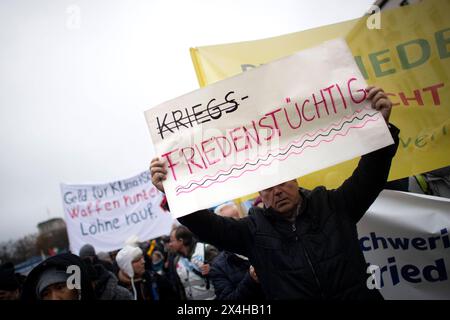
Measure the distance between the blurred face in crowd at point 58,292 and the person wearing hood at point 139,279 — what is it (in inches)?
76.5

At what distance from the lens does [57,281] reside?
5.47ft

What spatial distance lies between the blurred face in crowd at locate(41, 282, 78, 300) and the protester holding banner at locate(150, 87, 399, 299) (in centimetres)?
77

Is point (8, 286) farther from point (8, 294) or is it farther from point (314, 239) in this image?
point (314, 239)

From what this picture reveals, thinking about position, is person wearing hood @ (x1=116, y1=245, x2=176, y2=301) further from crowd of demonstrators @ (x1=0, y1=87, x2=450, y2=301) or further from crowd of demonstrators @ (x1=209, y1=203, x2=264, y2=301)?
crowd of demonstrators @ (x1=0, y1=87, x2=450, y2=301)

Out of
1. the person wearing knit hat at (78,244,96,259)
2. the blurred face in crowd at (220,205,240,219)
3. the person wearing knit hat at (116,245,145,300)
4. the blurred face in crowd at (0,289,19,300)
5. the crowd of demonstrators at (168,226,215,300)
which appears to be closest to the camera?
the blurred face in crowd at (0,289,19,300)

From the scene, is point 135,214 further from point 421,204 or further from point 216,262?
point 421,204

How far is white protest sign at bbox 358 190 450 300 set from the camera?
2070 millimetres

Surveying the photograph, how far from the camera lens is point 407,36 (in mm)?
2141

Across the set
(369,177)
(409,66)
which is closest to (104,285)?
(369,177)

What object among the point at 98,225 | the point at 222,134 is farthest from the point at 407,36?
the point at 98,225

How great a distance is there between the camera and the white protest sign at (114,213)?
5.32 m

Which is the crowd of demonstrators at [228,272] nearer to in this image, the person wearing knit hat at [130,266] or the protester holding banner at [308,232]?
the protester holding banner at [308,232]

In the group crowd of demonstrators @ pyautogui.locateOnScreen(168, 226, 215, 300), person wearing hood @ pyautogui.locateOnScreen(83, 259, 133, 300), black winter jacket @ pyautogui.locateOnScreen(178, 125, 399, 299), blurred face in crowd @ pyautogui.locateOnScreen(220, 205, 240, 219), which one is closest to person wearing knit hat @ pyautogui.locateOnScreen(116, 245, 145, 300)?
crowd of demonstrators @ pyautogui.locateOnScreen(168, 226, 215, 300)
